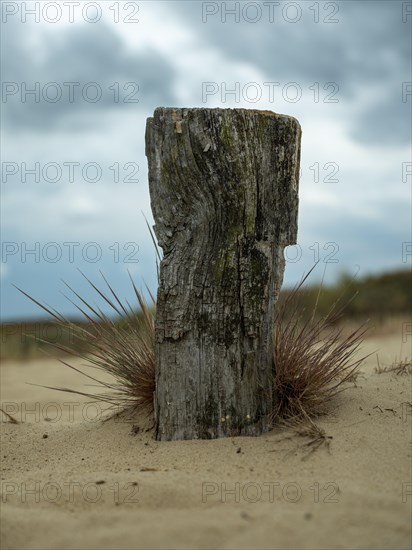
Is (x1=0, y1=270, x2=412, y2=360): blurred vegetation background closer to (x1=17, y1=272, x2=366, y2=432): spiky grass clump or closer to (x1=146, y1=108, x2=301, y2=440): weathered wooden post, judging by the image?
(x1=17, y1=272, x2=366, y2=432): spiky grass clump

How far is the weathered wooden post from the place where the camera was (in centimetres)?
385

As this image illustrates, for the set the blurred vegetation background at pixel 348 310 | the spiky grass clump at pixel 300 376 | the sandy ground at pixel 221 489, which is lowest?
the sandy ground at pixel 221 489

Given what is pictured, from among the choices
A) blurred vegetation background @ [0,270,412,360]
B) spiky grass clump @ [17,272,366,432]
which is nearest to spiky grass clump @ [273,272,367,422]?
spiky grass clump @ [17,272,366,432]

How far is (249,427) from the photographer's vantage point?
13.0 feet

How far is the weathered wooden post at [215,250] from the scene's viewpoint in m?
3.85

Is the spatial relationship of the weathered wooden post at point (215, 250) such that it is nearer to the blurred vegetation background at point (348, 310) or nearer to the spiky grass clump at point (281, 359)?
the spiky grass clump at point (281, 359)

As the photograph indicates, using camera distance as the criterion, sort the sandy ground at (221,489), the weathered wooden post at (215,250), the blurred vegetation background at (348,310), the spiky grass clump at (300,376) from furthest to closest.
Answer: the blurred vegetation background at (348,310)
the spiky grass clump at (300,376)
the weathered wooden post at (215,250)
the sandy ground at (221,489)

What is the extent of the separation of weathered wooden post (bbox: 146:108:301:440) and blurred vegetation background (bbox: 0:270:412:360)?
26.2 ft

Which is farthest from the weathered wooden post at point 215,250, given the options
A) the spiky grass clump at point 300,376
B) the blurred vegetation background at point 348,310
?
the blurred vegetation background at point 348,310

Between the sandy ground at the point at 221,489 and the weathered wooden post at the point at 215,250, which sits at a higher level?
the weathered wooden post at the point at 215,250

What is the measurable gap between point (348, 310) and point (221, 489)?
15.2 meters

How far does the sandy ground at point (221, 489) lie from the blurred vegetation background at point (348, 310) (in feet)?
25.0

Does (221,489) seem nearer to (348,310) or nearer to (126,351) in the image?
(126,351)

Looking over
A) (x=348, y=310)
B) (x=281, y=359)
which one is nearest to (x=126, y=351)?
(x=281, y=359)
